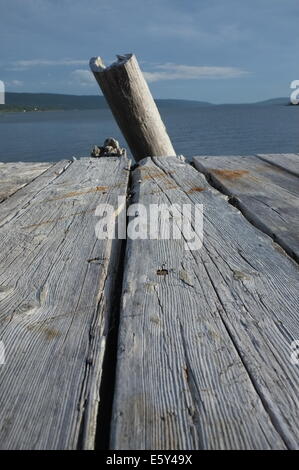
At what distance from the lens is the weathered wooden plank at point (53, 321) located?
829 mm

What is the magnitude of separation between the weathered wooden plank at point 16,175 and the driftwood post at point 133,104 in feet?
2.98

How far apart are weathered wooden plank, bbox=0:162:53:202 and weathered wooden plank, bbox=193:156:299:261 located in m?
1.17

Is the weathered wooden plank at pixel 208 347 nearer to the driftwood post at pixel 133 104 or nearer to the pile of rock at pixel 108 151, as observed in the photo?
the driftwood post at pixel 133 104

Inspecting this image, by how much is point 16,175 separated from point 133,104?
1330mm

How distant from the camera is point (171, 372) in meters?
0.94

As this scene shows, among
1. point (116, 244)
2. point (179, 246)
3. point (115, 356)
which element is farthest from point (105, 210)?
point (115, 356)

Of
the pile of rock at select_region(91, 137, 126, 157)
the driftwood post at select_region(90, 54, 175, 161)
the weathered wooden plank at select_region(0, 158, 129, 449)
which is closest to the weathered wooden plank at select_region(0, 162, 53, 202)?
the weathered wooden plank at select_region(0, 158, 129, 449)

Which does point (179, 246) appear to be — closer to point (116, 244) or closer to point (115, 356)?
point (116, 244)

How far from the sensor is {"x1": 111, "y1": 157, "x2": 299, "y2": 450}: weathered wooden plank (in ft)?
2.62

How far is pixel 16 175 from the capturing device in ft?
9.97

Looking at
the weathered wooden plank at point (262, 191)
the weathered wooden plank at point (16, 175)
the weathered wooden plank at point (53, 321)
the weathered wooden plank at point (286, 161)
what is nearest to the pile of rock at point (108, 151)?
the weathered wooden plank at point (16, 175)

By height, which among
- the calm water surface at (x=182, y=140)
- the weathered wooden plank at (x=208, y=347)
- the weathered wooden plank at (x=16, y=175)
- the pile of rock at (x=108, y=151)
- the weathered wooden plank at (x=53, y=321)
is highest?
the weathered wooden plank at (x=208, y=347)

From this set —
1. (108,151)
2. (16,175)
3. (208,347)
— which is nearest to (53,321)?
(208,347)
